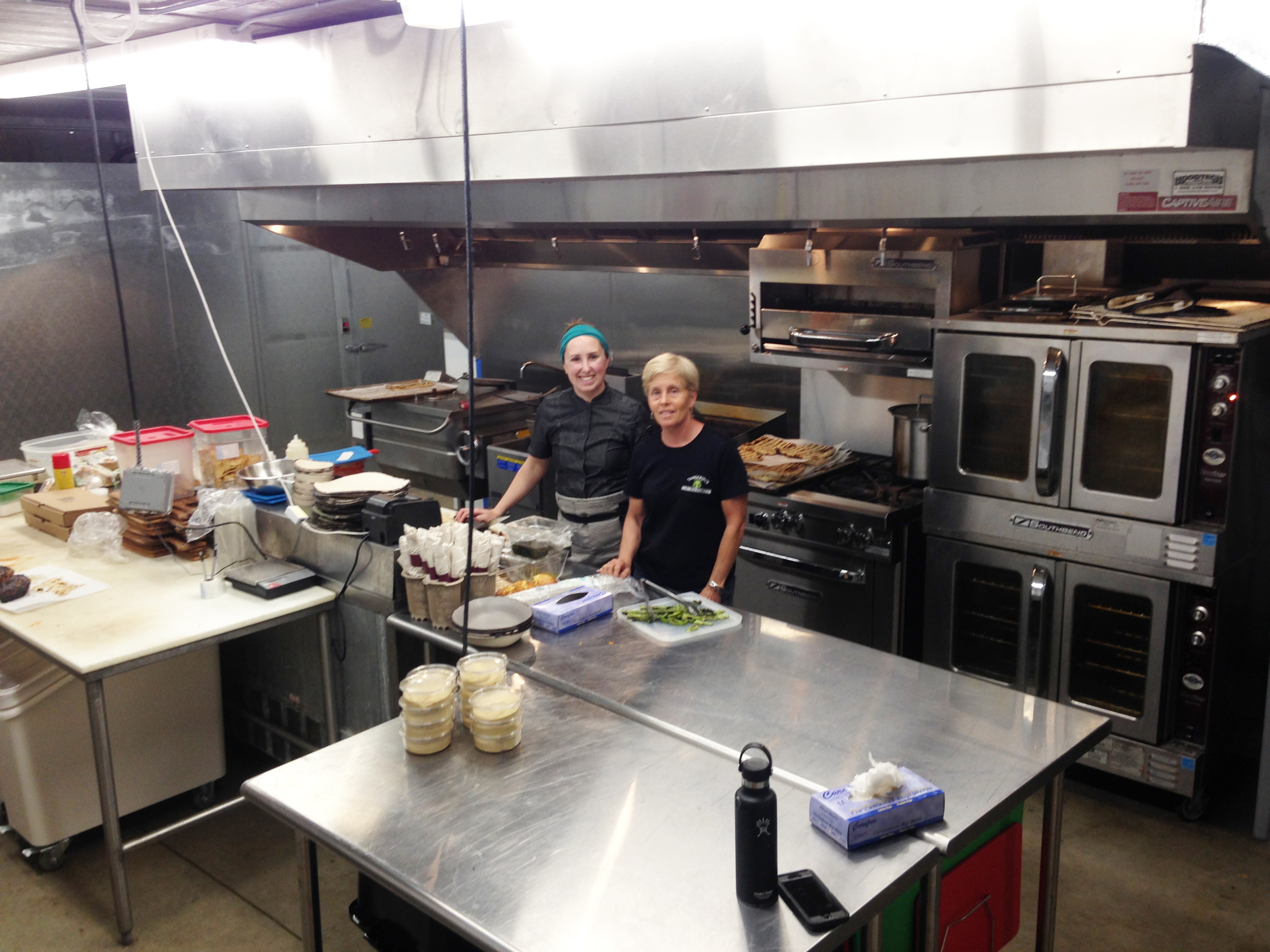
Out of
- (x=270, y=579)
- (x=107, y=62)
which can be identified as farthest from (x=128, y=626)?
(x=107, y=62)

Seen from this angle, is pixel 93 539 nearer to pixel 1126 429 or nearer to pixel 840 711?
pixel 840 711

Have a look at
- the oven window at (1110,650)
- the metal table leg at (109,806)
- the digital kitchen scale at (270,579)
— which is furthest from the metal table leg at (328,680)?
the oven window at (1110,650)

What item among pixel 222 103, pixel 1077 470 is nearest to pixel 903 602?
pixel 1077 470

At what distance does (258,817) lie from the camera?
12.3 feet

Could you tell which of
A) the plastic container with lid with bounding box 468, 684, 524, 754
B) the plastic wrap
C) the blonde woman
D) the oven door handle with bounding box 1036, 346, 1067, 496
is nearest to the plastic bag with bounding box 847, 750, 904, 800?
the plastic container with lid with bounding box 468, 684, 524, 754

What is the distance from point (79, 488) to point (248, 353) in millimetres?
2642

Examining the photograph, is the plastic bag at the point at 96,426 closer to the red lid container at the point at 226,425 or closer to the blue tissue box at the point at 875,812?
the red lid container at the point at 226,425

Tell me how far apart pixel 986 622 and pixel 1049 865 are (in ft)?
5.31

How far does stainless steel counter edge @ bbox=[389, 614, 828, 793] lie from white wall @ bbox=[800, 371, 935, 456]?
2.40 metres

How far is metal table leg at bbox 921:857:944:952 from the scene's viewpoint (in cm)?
206

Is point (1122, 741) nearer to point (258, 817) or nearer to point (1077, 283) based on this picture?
point (1077, 283)

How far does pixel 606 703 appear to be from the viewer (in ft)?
8.29

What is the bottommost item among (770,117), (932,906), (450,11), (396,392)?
(932,906)

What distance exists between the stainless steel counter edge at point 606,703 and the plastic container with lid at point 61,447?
98.2 inches
